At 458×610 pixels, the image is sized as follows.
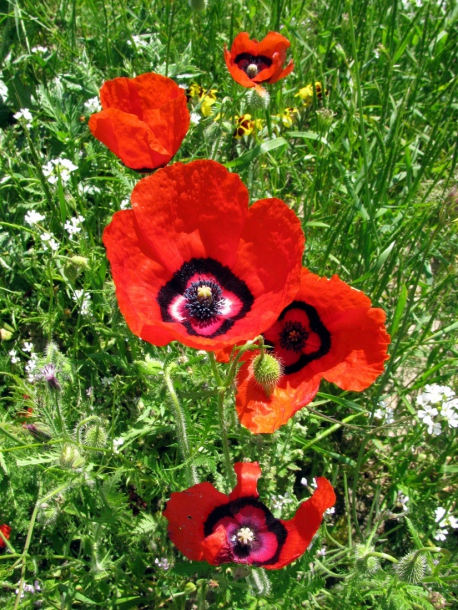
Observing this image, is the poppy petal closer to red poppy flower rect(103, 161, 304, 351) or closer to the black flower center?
red poppy flower rect(103, 161, 304, 351)

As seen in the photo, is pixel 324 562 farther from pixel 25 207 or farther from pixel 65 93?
pixel 65 93

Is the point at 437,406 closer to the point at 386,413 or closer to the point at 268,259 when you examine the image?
the point at 386,413

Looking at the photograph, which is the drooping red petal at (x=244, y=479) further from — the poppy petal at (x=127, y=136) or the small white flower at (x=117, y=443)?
the poppy petal at (x=127, y=136)

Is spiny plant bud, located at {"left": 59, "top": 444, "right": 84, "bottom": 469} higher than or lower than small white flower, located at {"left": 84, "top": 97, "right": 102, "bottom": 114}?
lower

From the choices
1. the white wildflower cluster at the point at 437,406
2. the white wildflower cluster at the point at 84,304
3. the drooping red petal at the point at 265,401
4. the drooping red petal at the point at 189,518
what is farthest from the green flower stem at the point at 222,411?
the white wildflower cluster at the point at 84,304

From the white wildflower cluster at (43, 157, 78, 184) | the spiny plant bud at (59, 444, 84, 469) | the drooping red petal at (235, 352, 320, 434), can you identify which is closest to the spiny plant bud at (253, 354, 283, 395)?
the drooping red petal at (235, 352, 320, 434)

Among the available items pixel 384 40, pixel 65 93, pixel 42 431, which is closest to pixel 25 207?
pixel 65 93
